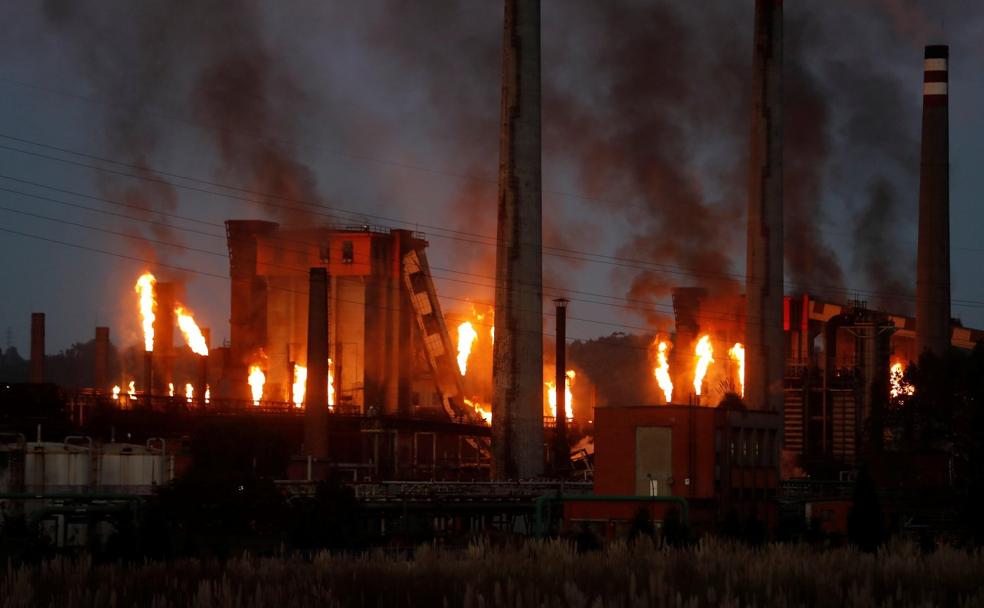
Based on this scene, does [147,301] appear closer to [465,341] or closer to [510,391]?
[465,341]

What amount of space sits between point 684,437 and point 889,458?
43.3ft

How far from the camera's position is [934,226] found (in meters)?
63.5

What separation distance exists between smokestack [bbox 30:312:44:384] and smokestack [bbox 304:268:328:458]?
1102 inches

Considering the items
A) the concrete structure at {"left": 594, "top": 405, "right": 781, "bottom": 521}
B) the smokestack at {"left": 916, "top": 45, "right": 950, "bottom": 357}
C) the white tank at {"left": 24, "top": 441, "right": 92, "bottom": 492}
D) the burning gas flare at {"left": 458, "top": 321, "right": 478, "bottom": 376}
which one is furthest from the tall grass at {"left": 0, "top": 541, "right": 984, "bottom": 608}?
the burning gas flare at {"left": 458, "top": 321, "right": 478, "bottom": 376}

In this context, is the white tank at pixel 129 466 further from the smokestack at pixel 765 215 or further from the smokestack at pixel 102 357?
the smokestack at pixel 102 357

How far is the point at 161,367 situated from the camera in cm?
8588

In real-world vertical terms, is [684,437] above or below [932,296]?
below

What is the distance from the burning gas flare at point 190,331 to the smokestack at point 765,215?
1408 inches

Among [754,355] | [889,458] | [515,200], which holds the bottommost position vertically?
[889,458]

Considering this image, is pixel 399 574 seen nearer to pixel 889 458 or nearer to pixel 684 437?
pixel 684 437

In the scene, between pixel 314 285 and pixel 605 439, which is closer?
pixel 605 439

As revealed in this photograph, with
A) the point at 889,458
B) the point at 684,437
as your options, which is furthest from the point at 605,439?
the point at 889,458

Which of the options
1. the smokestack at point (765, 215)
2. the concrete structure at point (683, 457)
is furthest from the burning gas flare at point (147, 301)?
the concrete structure at point (683, 457)

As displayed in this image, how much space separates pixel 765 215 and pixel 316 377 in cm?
1820
